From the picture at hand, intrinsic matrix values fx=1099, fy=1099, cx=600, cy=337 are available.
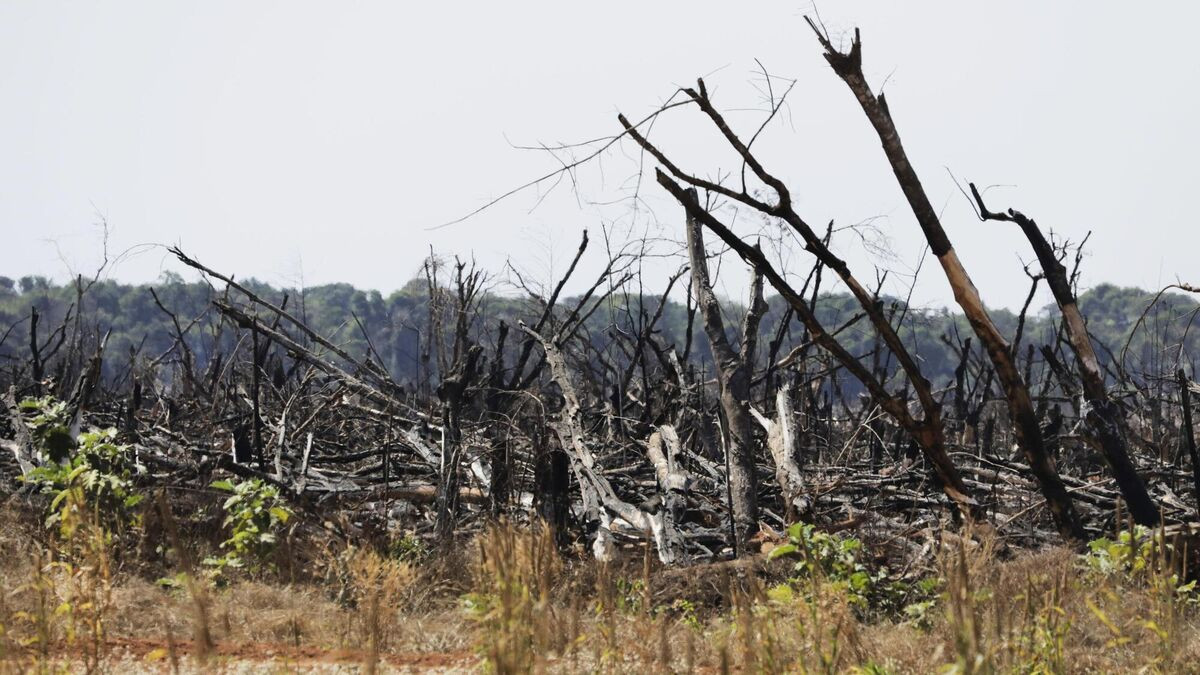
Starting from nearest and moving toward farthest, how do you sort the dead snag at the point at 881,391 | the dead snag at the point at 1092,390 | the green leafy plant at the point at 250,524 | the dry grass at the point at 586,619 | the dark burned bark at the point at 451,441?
the dry grass at the point at 586,619
the dead snag at the point at 881,391
the dead snag at the point at 1092,390
the green leafy plant at the point at 250,524
the dark burned bark at the point at 451,441

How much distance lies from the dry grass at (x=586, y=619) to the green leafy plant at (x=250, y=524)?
167mm

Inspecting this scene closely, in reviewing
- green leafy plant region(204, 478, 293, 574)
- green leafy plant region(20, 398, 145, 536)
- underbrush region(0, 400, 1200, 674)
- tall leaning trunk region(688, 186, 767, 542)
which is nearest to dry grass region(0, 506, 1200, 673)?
underbrush region(0, 400, 1200, 674)

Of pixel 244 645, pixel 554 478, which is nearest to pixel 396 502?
pixel 554 478

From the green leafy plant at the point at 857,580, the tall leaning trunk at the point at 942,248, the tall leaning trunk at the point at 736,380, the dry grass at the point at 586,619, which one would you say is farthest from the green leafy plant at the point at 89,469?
the tall leaning trunk at the point at 942,248

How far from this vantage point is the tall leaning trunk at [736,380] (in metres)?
7.14

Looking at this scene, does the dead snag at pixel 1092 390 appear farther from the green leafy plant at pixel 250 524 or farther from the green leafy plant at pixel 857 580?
the green leafy plant at pixel 250 524

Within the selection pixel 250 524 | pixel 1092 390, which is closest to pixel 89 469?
pixel 250 524

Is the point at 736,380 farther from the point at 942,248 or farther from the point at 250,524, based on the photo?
the point at 250,524

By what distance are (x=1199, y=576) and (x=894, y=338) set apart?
2499 millimetres

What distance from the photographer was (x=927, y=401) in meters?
5.30

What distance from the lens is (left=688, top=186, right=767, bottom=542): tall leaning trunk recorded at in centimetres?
714

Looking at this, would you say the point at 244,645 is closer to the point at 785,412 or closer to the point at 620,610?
the point at 620,610

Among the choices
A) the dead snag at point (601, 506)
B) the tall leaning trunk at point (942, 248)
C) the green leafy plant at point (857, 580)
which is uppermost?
the tall leaning trunk at point (942, 248)

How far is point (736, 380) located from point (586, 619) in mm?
2495
